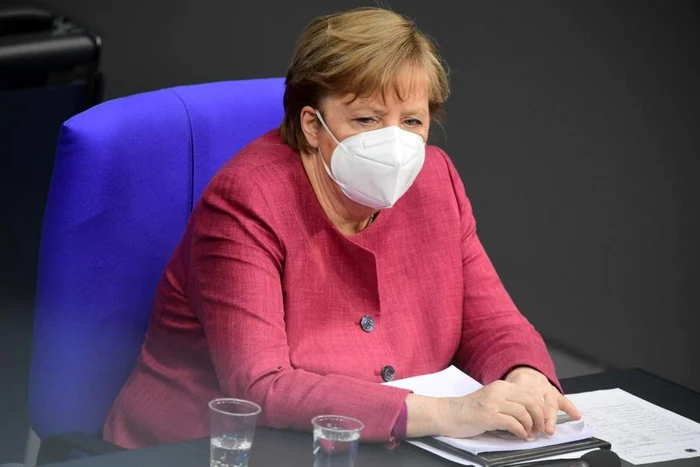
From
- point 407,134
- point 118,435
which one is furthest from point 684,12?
point 118,435

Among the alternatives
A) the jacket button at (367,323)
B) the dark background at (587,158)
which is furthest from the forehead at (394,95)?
the dark background at (587,158)

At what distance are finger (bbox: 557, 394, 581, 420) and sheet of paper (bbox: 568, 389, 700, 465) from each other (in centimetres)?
5

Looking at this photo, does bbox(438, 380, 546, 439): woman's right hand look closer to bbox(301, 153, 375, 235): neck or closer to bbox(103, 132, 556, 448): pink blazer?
bbox(103, 132, 556, 448): pink blazer

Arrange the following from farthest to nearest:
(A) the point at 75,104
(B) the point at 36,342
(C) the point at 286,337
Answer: (A) the point at 75,104 < (B) the point at 36,342 < (C) the point at 286,337

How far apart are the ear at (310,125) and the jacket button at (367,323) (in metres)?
0.32

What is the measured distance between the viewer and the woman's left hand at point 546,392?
1762 millimetres

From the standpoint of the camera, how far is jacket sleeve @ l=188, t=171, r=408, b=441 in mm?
1721

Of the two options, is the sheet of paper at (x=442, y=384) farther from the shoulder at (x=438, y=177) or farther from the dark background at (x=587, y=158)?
the dark background at (x=587, y=158)

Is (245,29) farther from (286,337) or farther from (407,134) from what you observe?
(286,337)

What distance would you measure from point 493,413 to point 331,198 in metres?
0.56

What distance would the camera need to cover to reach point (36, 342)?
81.0 inches

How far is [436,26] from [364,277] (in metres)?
1.36

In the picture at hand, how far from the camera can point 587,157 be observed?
11.5 feet

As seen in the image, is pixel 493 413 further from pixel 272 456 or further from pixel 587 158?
pixel 587 158
